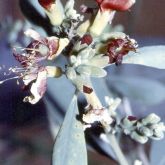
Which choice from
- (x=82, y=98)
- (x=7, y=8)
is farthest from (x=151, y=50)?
(x=7, y=8)

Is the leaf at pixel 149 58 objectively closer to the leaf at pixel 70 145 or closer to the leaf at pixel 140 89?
the leaf at pixel 70 145

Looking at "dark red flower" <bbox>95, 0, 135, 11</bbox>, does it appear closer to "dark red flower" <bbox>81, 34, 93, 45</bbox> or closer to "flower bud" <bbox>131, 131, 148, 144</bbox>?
"dark red flower" <bbox>81, 34, 93, 45</bbox>

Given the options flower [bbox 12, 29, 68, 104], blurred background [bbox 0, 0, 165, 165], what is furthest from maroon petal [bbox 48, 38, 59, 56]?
blurred background [bbox 0, 0, 165, 165]

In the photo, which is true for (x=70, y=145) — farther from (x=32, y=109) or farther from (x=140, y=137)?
(x=32, y=109)

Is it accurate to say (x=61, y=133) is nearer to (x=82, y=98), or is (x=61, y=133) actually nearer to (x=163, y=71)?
(x=82, y=98)

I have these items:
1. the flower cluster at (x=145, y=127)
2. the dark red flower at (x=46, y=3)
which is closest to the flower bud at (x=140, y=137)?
the flower cluster at (x=145, y=127)

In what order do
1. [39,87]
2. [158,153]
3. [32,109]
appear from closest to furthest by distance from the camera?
[39,87] → [158,153] → [32,109]

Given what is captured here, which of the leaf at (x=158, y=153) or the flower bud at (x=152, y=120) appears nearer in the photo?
the flower bud at (x=152, y=120)

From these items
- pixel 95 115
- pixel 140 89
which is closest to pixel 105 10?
pixel 95 115
